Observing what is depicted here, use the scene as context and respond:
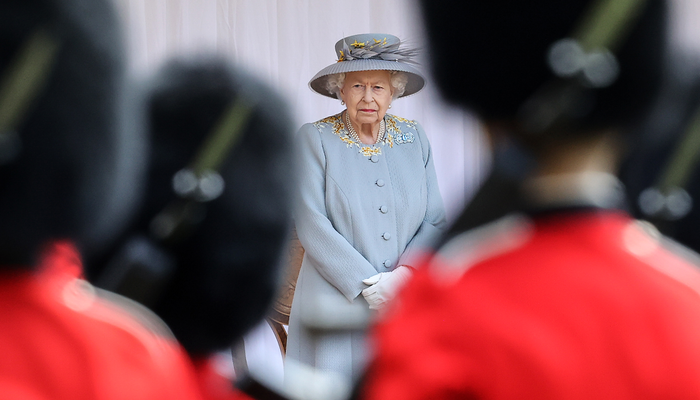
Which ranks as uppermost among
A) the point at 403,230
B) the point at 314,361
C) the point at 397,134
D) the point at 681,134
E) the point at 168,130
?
the point at 168,130

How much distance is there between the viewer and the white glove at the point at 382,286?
1.33 m

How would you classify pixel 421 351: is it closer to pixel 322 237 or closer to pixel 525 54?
pixel 525 54

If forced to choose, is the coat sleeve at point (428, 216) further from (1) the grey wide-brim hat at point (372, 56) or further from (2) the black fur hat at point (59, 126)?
(2) the black fur hat at point (59, 126)

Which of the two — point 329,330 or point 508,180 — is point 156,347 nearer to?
point 508,180

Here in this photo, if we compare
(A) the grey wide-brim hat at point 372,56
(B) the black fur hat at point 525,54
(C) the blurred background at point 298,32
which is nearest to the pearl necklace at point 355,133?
(A) the grey wide-brim hat at point 372,56

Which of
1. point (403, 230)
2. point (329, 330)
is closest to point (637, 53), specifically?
point (403, 230)

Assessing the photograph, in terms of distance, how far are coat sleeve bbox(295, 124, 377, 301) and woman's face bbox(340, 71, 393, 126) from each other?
0.11 m

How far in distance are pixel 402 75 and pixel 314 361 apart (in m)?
0.73

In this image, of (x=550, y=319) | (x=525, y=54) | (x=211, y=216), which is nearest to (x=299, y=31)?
(x=211, y=216)

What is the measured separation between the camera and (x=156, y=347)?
0.40m

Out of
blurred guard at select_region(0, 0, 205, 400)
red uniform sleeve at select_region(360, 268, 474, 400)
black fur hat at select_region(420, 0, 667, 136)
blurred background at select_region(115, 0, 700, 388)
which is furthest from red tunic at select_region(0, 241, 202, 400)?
blurred background at select_region(115, 0, 700, 388)

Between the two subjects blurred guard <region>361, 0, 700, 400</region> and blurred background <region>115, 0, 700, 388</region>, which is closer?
blurred guard <region>361, 0, 700, 400</region>

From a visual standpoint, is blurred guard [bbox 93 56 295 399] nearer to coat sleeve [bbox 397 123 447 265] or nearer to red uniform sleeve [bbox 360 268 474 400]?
red uniform sleeve [bbox 360 268 474 400]

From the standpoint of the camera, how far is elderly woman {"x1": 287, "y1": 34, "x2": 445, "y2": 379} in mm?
1400
